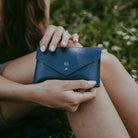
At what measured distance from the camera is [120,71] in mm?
1325

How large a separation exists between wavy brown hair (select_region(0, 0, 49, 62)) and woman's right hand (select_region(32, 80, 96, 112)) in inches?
28.4

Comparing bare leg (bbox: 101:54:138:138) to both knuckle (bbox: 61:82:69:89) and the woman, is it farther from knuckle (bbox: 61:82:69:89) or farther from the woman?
knuckle (bbox: 61:82:69:89)

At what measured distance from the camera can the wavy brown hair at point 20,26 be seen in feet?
5.49

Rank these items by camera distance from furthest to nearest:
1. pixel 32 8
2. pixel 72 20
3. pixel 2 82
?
pixel 72 20, pixel 32 8, pixel 2 82

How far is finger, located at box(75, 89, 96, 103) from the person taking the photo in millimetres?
1028

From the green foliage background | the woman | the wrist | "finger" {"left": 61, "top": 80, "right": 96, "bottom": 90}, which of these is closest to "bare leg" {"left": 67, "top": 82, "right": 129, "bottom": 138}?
the woman

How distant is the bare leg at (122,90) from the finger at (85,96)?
257mm

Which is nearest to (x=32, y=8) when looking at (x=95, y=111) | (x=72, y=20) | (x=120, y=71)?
(x=120, y=71)

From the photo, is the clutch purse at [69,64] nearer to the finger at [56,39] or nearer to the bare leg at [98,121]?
the finger at [56,39]

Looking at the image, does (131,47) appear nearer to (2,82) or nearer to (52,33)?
→ (52,33)

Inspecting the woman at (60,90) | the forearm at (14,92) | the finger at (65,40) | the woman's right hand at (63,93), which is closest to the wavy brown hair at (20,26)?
the woman at (60,90)

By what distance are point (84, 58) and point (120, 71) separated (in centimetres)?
31

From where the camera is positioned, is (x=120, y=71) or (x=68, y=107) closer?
(x=68, y=107)

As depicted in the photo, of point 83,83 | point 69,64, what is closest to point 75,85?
point 83,83
